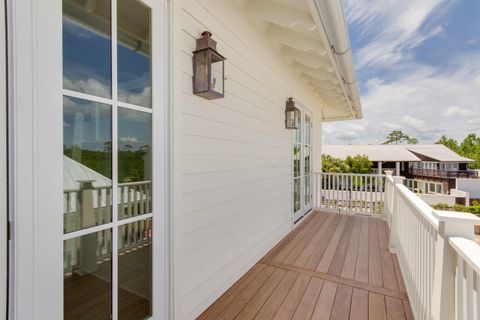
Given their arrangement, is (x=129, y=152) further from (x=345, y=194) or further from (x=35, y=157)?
(x=345, y=194)

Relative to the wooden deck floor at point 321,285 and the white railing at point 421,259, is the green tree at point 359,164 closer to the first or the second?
the wooden deck floor at point 321,285

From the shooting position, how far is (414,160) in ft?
61.2

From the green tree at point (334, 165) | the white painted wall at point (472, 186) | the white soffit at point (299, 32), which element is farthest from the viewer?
the green tree at point (334, 165)

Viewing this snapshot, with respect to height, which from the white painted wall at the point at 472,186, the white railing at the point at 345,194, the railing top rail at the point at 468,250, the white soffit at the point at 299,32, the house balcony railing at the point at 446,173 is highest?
the white soffit at the point at 299,32

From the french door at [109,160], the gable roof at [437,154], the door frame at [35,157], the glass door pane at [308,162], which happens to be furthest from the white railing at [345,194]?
the gable roof at [437,154]

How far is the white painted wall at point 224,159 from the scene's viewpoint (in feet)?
5.51

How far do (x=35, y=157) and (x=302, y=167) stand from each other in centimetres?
439

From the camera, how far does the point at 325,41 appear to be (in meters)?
2.45

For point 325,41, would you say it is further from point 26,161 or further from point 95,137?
point 26,161

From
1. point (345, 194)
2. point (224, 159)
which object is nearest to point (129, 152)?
point (224, 159)

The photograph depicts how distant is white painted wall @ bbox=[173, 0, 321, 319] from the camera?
66.2 inches

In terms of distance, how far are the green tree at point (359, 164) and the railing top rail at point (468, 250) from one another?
19451 millimetres

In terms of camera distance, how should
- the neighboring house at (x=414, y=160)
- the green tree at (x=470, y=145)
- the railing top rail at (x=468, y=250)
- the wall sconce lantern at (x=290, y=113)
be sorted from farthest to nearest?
1. the green tree at (x=470, y=145)
2. the neighboring house at (x=414, y=160)
3. the wall sconce lantern at (x=290, y=113)
4. the railing top rail at (x=468, y=250)

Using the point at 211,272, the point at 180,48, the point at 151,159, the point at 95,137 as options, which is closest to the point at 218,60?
the point at 180,48
